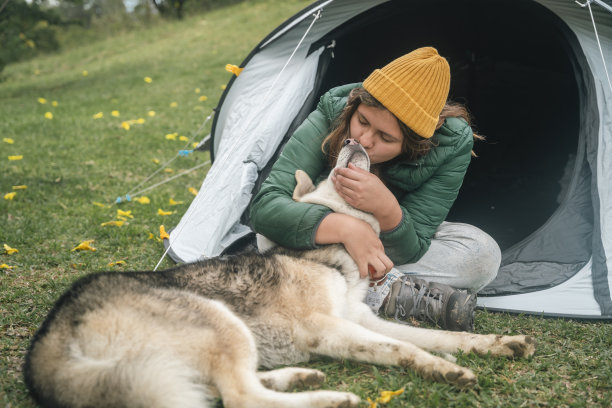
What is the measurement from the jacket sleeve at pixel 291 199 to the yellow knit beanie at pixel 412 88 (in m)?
0.54

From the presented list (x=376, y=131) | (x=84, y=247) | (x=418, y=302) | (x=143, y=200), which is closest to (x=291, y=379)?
(x=418, y=302)

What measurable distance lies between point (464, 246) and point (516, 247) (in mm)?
566

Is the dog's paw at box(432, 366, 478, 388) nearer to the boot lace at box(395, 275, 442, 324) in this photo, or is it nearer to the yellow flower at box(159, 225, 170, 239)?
the boot lace at box(395, 275, 442, 324)

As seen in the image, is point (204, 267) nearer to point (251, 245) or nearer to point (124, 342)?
point (124, 342)

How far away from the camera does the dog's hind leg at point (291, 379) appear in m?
2.00

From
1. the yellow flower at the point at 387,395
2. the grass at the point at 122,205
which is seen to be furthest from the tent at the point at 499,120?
the yellow flower at the point at 387,395

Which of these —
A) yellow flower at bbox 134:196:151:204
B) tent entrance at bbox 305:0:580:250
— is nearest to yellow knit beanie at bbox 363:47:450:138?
tent entrance at bbox 305:0:580:250

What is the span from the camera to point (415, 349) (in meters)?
2.09

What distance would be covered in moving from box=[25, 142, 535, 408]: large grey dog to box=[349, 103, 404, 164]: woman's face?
0.34 feet

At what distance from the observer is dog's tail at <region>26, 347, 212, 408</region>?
1.59m

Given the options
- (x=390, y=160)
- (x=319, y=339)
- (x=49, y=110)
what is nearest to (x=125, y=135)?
(x=49, y=110)

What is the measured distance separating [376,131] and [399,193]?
0.60 m

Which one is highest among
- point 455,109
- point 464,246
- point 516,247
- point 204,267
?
point 455,109

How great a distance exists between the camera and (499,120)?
5.57 meters
